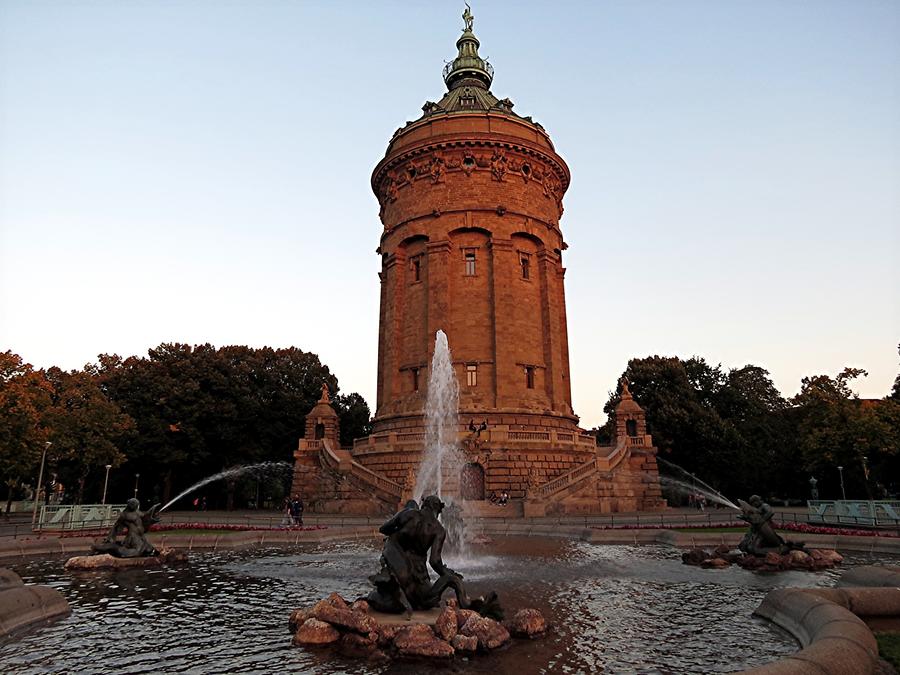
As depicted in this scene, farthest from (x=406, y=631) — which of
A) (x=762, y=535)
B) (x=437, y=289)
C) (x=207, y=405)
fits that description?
(x=207, y=405)

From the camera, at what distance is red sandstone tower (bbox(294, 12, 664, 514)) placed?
1367 inches

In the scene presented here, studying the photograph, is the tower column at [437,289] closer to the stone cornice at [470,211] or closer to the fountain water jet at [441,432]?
the fountain water jet at [441,432]

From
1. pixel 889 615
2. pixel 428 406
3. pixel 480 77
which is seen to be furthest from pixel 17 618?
pixel 480 77

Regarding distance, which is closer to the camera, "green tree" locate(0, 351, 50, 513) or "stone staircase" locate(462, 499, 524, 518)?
"stone staircase" locate(462, 499, 524, 518)

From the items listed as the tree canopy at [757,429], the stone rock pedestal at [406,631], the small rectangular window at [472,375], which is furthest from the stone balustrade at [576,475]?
the stone rock pedestal at [406,631]

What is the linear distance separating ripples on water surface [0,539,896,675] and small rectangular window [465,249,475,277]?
1115 inches

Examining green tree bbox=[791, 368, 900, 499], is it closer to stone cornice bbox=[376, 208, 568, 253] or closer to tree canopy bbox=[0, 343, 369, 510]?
stone cornice bbox=[376, 208, 568, 253]

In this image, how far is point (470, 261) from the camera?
41625 millimetres

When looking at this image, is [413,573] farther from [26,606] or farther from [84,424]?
[84,424]

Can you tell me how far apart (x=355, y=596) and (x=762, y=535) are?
9.65 metres

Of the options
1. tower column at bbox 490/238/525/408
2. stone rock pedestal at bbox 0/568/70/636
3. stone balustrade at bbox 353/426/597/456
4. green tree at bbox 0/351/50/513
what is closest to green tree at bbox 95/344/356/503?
green tree at bbox 0/351/50/513

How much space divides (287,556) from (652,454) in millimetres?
28716

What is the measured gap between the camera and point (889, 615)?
7.85 meters

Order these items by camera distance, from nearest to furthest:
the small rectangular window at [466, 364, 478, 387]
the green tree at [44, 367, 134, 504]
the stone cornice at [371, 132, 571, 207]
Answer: the green tree at [44, 367, 134, 504] < the small rectangular window at [466, 364, 478, 387] < the stone cornice at [371, 132, 571, 207]
